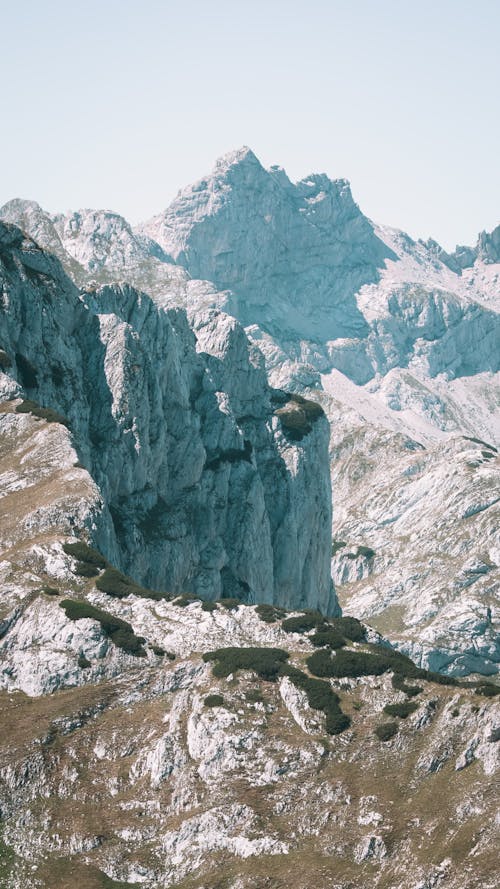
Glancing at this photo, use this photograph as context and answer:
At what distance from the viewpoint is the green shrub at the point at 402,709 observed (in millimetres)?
105250

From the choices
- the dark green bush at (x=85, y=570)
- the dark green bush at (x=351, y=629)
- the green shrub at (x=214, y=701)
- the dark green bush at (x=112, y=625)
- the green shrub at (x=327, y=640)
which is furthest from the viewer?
the dark green bush at (x=85, y=570)

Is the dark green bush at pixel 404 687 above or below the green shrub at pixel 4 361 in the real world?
below

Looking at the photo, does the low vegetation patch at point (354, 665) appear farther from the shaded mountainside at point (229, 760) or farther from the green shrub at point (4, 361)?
the green shrub at point (4, 361)

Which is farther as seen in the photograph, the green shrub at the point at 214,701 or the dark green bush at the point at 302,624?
the dark green bush at the point at 302,624

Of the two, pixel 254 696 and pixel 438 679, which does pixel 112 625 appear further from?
pixel 438 679

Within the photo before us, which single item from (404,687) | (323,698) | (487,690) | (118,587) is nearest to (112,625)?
(118,587)

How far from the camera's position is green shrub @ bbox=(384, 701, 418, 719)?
345ft

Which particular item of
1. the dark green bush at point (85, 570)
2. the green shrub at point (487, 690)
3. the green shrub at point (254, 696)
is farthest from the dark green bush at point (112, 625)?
the green shrub at point (487, 690)

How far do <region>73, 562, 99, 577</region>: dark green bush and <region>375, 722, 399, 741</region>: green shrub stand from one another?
40.8 metres

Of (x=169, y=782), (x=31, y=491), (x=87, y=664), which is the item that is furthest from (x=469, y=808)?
(x=31, y=491)

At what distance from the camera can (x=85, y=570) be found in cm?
13012

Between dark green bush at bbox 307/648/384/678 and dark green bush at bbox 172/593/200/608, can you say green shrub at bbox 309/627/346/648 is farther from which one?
dark green bush at bbox 172/593/200/608

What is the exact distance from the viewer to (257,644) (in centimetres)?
12556

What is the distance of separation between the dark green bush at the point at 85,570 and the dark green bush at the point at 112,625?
6061 millimetres
